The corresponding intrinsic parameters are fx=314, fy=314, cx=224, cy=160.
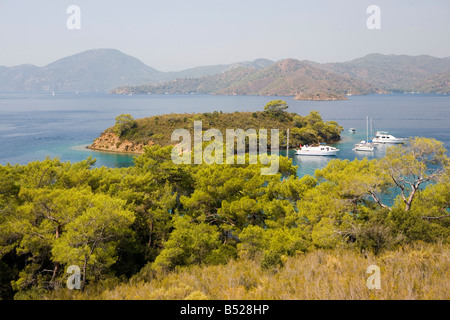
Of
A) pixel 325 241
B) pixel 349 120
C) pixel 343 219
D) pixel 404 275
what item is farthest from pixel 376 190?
pixel 349 120

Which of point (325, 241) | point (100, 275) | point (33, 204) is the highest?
point (33, 204)

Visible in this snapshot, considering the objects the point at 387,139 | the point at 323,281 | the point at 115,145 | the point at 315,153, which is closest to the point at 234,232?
the point at 323,281

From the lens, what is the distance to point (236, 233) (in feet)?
57.3

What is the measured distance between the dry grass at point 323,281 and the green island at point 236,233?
0.05 meters

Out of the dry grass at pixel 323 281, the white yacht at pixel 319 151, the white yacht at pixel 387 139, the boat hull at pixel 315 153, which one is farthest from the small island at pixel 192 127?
the dry grass at pixel 323 281

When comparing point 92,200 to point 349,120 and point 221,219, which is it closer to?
point 221,219

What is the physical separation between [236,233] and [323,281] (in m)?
8.77

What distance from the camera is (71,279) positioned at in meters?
11.8

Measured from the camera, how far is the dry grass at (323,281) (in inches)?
313

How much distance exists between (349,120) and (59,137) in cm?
7184

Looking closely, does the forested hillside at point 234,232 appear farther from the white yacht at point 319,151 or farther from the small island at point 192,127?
the small island at point 192,127

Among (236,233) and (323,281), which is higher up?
(323,281)

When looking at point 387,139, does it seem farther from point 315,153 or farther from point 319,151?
point 315,153

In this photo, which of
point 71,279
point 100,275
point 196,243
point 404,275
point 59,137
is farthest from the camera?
point 59,137
